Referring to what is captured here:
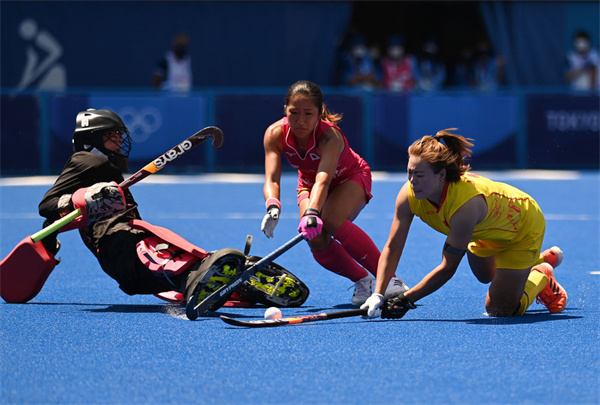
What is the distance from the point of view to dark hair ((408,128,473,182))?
5469 mm

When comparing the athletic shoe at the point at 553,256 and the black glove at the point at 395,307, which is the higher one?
the athletic shoe at the point at 553,256

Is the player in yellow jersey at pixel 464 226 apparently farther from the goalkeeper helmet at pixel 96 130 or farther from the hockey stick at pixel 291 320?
the goalkeeper helmet at pixel 96 130

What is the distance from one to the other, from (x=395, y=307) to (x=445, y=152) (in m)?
0.93

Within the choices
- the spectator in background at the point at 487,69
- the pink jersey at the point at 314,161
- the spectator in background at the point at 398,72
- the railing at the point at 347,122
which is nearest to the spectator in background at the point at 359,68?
the spectator in background at the point at 398,72

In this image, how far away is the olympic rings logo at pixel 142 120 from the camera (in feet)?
52.7

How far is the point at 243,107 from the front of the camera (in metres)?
16.6

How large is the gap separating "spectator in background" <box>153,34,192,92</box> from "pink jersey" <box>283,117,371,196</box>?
11054 mm

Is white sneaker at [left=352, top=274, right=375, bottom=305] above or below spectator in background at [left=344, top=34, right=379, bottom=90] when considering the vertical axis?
below

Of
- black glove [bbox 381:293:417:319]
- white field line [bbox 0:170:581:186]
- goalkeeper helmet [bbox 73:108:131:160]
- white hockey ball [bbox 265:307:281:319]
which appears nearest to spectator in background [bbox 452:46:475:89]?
white field line [bbox 0:170:581:186]

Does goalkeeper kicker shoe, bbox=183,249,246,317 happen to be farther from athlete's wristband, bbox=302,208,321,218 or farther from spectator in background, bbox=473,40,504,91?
spectator in background, bbox=473,40,504,91

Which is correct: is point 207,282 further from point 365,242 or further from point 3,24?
point 3,24

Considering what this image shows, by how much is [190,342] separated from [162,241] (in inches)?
44.9

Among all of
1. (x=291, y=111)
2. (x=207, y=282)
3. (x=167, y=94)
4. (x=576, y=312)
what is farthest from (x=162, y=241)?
(x=167, y=94)

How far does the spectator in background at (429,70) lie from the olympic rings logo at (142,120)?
583 cm
